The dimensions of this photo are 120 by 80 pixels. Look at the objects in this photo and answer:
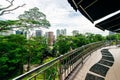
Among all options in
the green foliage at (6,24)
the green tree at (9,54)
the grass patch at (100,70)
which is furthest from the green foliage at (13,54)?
the grass patch at (100,70)

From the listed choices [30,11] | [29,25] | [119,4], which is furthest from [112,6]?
[30,11]

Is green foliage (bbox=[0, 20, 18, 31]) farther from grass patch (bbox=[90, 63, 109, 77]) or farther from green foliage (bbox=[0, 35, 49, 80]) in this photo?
grass patch (bbox=[90, 63, 109, 77])

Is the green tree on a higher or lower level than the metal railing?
lower

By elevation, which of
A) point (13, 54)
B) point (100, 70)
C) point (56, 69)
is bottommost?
point (13, 54)

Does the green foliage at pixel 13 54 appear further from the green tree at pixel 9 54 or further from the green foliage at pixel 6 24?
the green foliage at pixel 6 24

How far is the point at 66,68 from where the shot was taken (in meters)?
6.42

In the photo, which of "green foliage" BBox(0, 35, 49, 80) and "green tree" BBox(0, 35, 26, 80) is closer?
"green tree" BBox(0, 35, 26, 80)

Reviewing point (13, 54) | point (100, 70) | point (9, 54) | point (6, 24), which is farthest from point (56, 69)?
point (13, 54)

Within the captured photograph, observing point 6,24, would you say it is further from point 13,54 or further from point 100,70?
point 100,70

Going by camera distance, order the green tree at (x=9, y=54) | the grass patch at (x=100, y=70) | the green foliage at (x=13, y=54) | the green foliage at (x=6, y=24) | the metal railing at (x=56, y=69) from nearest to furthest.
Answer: the metal railing at (x=56, y=69), the grass patch at (x=100, y=70), the green foliage at (x=6, y=24), the green tree at (x=9, y=54), the green foliage at (x=13, y=54)

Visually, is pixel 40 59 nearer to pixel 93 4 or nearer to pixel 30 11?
pixel 30 11

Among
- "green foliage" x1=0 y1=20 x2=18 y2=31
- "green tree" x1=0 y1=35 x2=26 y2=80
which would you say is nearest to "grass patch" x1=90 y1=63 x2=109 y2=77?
"green tree" x1=0 y1=35 x2=26 y2=80

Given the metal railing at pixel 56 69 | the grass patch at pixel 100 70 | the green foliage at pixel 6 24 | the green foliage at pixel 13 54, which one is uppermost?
the green foliage at pixel 6 24

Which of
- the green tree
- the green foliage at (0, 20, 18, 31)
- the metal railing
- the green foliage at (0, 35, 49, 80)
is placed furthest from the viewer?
the green foliage at (0, 35, 49, 80)
